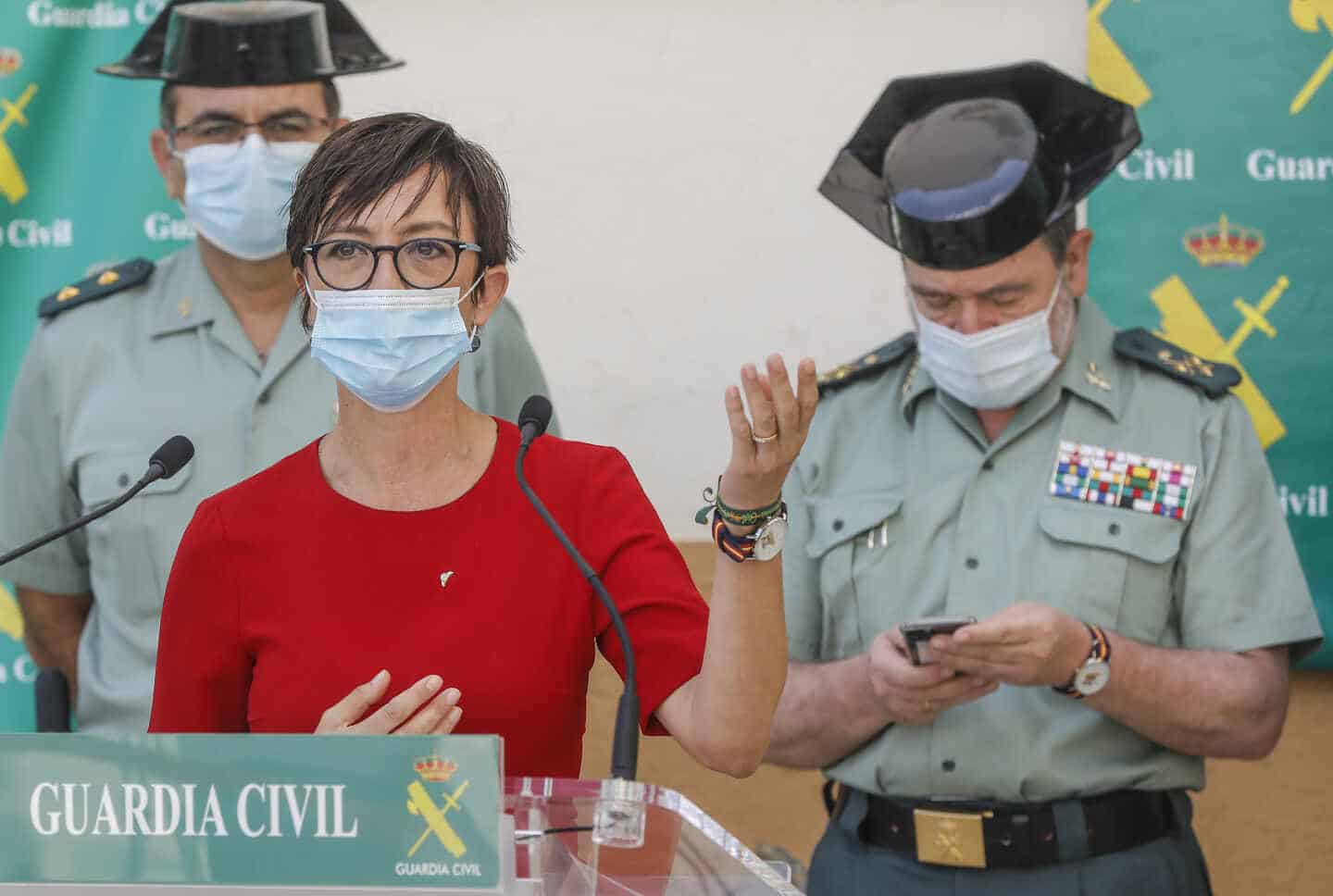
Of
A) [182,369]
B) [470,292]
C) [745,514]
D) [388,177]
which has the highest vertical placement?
[388,177]

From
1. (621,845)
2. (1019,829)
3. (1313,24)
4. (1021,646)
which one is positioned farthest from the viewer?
(1313,24)

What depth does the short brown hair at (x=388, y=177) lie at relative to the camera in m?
1.88

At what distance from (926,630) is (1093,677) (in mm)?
269

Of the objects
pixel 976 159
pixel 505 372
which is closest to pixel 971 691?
pixel 976 159

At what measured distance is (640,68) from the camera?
3.49 meters

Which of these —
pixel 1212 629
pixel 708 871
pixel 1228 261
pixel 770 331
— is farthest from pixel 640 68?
pixel 708 871

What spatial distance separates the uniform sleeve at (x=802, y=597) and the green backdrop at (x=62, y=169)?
1461mm

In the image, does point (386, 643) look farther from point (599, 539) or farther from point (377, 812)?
point (377, 812)

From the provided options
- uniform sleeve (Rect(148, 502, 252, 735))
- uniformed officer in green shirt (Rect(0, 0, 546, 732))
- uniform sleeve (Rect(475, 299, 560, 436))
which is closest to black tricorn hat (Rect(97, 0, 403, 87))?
uniformed officer in green shirt (Rect(0, 0, 546, 732))

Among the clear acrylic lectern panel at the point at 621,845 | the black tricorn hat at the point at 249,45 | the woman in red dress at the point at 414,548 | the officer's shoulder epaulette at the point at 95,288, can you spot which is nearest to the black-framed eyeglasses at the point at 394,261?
the woman in red dress at the point at 414,548

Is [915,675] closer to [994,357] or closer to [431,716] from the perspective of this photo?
[994,357]

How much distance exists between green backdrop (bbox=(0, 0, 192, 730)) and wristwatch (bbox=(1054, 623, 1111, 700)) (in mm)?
2013

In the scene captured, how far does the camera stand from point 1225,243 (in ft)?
10.8

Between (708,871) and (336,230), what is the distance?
2.63 ft
